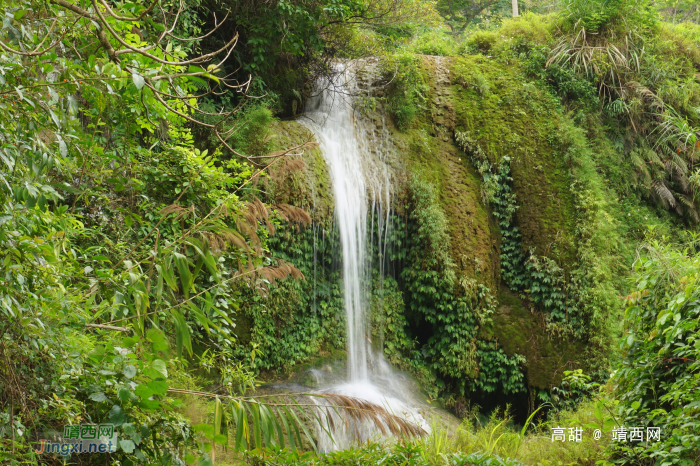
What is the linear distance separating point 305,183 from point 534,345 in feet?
14.6

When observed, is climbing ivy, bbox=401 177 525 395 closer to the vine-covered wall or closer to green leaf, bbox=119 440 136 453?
the vine-covered wall

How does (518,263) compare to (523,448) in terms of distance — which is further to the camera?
(518,263)

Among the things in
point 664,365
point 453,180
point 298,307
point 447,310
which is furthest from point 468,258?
point 664,365

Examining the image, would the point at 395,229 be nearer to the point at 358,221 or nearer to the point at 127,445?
the point at 358,221

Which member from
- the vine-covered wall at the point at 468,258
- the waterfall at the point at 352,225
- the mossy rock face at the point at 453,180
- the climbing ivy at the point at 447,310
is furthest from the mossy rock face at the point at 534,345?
the waterfall at the point at 352,225

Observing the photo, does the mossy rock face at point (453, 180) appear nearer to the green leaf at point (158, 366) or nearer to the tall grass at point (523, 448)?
the tall grass at point (523, 448)

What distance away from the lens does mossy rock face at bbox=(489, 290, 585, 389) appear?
7.49m

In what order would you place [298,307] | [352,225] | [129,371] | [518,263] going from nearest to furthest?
[129,371] → [298,307] → [352,225] → [518,263]

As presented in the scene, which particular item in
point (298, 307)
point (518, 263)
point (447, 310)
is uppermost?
point (518, 263)

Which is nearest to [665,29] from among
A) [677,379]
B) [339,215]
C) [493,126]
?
[493,126]

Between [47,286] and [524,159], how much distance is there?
8.19m

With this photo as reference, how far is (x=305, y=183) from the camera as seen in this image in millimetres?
7402

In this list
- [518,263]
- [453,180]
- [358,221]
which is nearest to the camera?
[358,221]

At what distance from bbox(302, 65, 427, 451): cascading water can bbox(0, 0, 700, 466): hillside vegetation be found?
192 mm
